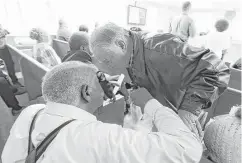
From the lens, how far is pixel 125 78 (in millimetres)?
1062

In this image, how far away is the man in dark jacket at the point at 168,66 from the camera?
0.82m

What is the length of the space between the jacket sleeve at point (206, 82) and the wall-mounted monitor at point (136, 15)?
18.5 feet

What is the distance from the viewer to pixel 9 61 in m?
2.46

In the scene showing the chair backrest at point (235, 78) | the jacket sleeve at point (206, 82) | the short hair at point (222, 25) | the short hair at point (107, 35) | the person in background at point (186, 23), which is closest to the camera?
the jacket sleeve at point (206, 82)

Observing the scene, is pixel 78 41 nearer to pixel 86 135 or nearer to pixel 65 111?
pixel 65 111

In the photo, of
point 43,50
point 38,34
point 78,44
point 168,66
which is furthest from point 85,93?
point 38,34

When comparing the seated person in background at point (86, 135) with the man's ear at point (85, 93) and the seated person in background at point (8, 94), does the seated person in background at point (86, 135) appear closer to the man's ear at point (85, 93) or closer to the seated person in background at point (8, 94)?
the man's ear at point (85, 93)

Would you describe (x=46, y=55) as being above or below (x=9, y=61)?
above

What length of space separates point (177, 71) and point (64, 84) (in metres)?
0.54

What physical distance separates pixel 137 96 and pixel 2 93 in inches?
78.7

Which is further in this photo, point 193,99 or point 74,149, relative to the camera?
point 193,99

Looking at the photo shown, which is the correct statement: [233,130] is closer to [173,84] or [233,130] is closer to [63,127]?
[173,84]

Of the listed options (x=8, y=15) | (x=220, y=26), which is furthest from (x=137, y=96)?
(x=8, y=15)

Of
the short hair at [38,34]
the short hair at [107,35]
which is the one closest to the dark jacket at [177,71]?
the short hair at [107,35]
